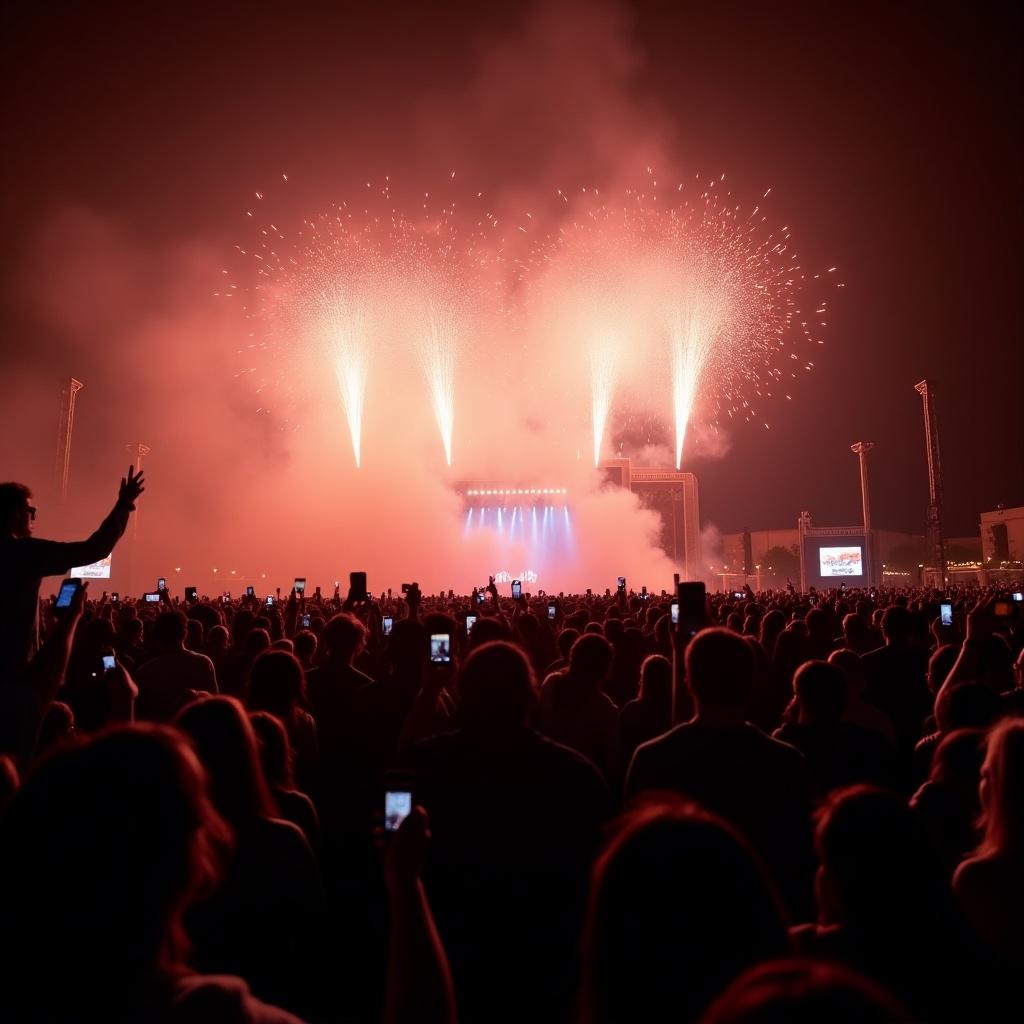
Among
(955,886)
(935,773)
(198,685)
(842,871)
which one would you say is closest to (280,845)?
(842,871)

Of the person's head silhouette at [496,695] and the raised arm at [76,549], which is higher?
the raised arm at [76,549]

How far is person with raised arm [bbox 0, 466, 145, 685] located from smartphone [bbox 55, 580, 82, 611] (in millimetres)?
92

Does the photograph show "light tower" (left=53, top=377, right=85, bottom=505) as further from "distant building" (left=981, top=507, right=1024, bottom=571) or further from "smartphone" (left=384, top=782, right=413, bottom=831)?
"distant building" (left=981, top=507, right=1024, bottom=571)

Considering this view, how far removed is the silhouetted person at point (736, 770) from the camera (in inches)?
120

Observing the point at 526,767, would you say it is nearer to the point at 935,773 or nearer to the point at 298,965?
the point at 298,965

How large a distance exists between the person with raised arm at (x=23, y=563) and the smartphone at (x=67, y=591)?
0.30 feet

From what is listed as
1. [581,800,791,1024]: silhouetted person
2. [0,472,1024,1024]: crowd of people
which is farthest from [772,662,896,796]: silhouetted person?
[581,800,791,1024]: silhouetted person

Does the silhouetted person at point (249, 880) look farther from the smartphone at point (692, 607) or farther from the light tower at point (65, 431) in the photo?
the light tower at point (65, 431)

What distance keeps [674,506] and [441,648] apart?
48794 millimetres

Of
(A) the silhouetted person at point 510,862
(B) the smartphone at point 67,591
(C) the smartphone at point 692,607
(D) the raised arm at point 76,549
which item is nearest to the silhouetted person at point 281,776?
(A) the silhouetted person at point 510,862

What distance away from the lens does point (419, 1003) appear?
71.6 inches

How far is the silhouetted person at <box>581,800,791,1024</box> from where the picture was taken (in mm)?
1161

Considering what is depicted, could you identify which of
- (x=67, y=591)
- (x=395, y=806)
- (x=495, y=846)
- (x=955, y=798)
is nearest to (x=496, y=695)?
(x=495, y=846)

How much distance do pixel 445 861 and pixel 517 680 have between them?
0.62m
